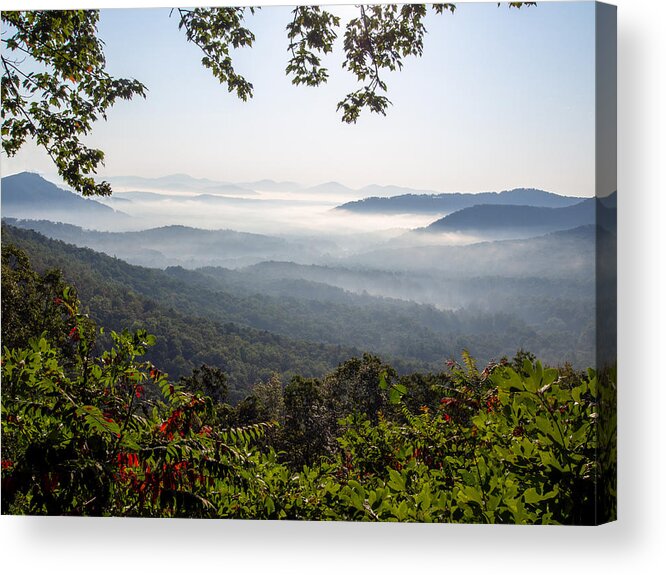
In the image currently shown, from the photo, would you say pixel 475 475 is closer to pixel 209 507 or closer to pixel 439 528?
pixel 439 528

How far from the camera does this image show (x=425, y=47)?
421 centimetres

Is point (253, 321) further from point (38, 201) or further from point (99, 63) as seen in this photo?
point (99, 63)

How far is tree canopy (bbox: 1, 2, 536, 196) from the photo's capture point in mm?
4254

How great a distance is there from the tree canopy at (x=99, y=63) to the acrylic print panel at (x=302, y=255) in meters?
0.01

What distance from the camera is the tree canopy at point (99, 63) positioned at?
4254 mm

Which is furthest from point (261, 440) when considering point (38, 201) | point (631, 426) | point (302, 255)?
point (631, 426)

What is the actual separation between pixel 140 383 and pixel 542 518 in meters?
2.20

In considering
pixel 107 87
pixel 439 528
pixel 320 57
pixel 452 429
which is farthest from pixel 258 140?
pixel 439 528

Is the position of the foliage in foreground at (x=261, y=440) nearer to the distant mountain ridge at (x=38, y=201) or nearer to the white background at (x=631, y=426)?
A: the white background at (x=631, y=426)

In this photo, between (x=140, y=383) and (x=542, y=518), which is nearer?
(x=542, y=518)

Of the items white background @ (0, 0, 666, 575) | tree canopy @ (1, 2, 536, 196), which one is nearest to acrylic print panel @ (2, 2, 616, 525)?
tree canopy @ (1, 2, 536, 196)

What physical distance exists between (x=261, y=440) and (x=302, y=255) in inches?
41.3

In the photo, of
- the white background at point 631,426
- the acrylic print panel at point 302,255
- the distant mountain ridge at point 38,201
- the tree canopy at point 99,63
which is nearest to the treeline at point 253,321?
the acrylic print panel at point 302,255

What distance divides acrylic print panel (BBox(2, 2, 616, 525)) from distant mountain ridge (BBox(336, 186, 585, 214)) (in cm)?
1
